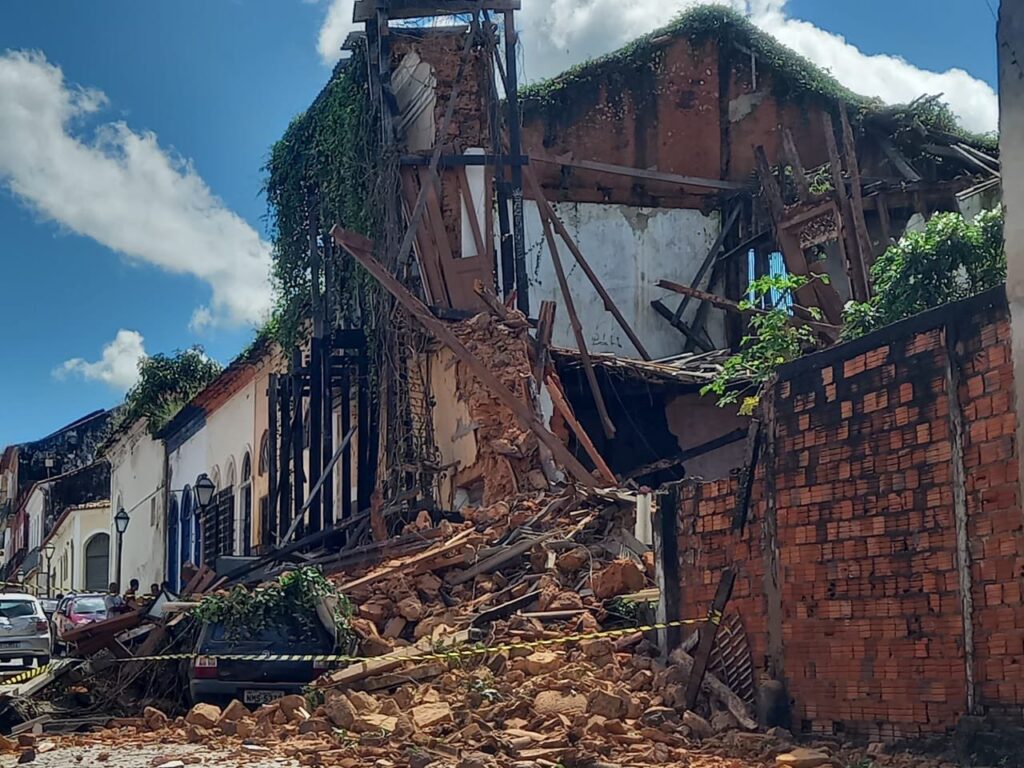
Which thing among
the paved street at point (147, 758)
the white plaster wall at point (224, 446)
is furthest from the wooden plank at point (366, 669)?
the white plaster wall at point (224, 446)

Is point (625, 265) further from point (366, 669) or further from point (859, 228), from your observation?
point (366, 669)

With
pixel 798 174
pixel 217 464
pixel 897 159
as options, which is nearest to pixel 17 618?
pixel 217 464

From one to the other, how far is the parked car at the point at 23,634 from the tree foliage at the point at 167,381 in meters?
21.3

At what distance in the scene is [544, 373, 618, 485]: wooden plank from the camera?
2034 centimetres

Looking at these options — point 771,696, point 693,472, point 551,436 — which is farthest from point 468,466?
point 771,696

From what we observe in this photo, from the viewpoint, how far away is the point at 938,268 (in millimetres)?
13055

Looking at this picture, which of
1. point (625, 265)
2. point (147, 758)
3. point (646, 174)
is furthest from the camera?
point (625, 265)

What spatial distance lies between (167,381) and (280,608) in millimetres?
33287

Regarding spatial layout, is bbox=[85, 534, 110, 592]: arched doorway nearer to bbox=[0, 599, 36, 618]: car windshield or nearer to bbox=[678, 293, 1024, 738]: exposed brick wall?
bbox=[0, 599, 36, 618]: car windshield

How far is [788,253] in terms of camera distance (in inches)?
1019

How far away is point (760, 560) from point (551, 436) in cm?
859

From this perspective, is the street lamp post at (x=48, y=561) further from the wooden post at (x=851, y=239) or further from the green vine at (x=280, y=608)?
the green vine at (x=280, y=608)

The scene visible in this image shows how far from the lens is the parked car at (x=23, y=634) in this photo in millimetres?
24391

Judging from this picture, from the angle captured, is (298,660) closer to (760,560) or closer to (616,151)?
(760,560)
